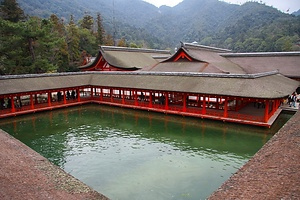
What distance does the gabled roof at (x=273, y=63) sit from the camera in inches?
1208

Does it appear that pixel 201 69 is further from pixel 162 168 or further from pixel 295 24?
pixel 295 24

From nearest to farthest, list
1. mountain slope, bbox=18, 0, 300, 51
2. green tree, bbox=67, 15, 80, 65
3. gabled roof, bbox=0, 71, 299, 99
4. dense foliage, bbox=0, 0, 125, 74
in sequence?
1. gabled roof, bbox=0, 71, 299, 99
2. dense foliage, bbox=0, 0, 125, 74
3. green tree, bbox=67, 15, 80, 65
4. mountain slope, bbox=18, 0, 300, 51

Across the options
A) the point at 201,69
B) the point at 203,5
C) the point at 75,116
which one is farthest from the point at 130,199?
the point at 203,5

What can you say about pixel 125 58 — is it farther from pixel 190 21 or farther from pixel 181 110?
pixel 190 21

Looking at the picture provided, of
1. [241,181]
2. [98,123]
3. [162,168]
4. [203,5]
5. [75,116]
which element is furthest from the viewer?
[203,5]

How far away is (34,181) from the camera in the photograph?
8789mm

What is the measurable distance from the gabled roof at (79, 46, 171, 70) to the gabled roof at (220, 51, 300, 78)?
14.1 meters

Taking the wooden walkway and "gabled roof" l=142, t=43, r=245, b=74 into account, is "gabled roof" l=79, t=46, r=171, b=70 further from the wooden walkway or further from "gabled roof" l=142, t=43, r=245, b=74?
the wooden walkway

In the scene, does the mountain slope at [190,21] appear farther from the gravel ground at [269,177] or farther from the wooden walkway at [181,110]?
the gravel ground at [269,177]

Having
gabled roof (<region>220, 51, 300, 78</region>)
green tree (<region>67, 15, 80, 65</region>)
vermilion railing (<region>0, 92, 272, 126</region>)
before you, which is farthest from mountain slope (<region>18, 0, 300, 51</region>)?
vermilion railing (<region>0, 92, 272, 126</region>)

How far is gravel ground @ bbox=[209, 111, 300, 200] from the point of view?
7.27m

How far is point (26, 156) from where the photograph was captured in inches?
440

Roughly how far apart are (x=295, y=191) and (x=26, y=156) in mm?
10493

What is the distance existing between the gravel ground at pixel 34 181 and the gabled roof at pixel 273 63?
27278 mm
